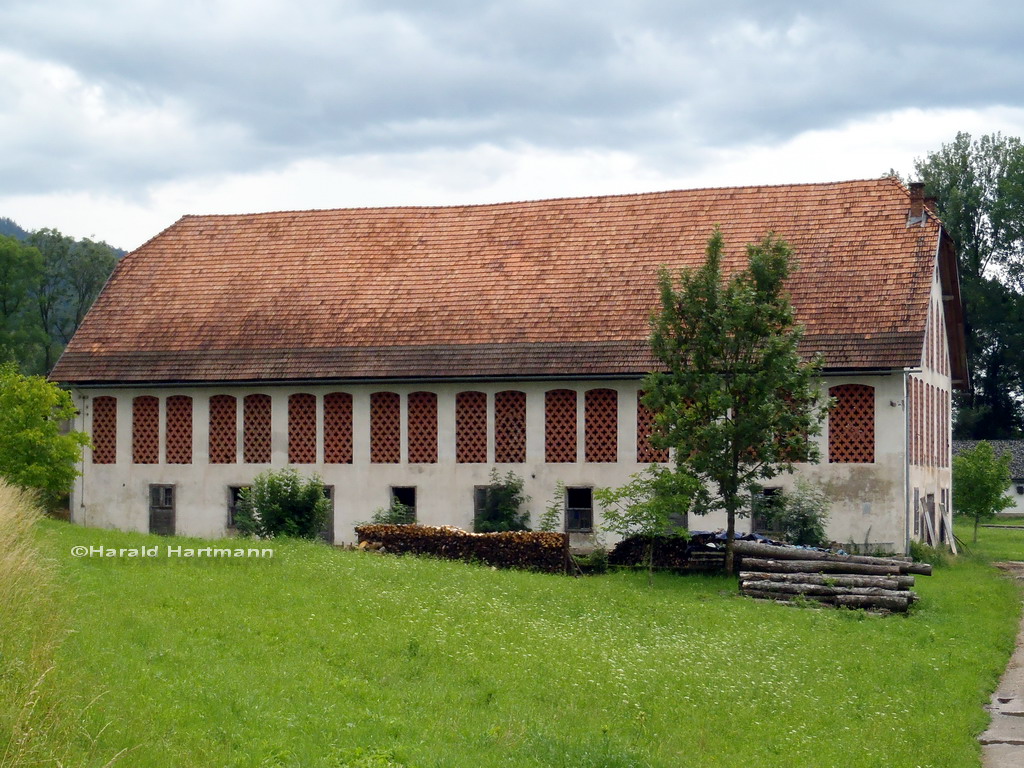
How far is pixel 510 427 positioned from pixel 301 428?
585 centimetres

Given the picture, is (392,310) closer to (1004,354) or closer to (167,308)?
(167,308)

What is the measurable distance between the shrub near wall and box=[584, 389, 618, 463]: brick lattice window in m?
5.42

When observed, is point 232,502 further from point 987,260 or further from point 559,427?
point 987,260

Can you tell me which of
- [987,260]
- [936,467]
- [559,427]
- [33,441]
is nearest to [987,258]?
[987,260]

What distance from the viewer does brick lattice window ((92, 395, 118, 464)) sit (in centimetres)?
3775

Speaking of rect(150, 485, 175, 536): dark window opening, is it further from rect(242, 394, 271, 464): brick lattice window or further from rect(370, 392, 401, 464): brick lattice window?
rect(370, 392, 401, 464): brick lattice window

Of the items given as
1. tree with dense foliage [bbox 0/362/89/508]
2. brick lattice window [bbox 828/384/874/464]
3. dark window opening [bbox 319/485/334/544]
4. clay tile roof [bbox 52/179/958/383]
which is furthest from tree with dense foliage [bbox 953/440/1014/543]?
tree with dense foliage [bbox 0/362/89/508]

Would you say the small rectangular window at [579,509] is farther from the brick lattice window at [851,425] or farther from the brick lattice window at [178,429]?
the brick lattice window at [178,429]

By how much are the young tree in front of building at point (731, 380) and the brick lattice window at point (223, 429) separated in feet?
44.5

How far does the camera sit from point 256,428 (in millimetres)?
36375

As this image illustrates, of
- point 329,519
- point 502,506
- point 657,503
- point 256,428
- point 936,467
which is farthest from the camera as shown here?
point 936,467

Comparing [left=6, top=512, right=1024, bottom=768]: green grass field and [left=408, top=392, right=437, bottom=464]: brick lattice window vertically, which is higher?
[left=408, top=392, right=437, bottom=464]: brick lattice window

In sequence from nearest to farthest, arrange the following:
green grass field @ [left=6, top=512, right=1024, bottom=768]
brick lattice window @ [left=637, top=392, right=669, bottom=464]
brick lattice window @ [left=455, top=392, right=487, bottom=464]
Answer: green grass field @ [left=6, top=512, right=1024, bottom=768] < brick lattice window @ [left=637, top=392, right=669, bottom=464] < brick lattice window @ [left=455, top=392, right=487, bottom=464]

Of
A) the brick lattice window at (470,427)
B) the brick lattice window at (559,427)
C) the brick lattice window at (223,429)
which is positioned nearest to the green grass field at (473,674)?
the brick lattice window at (559,427)
